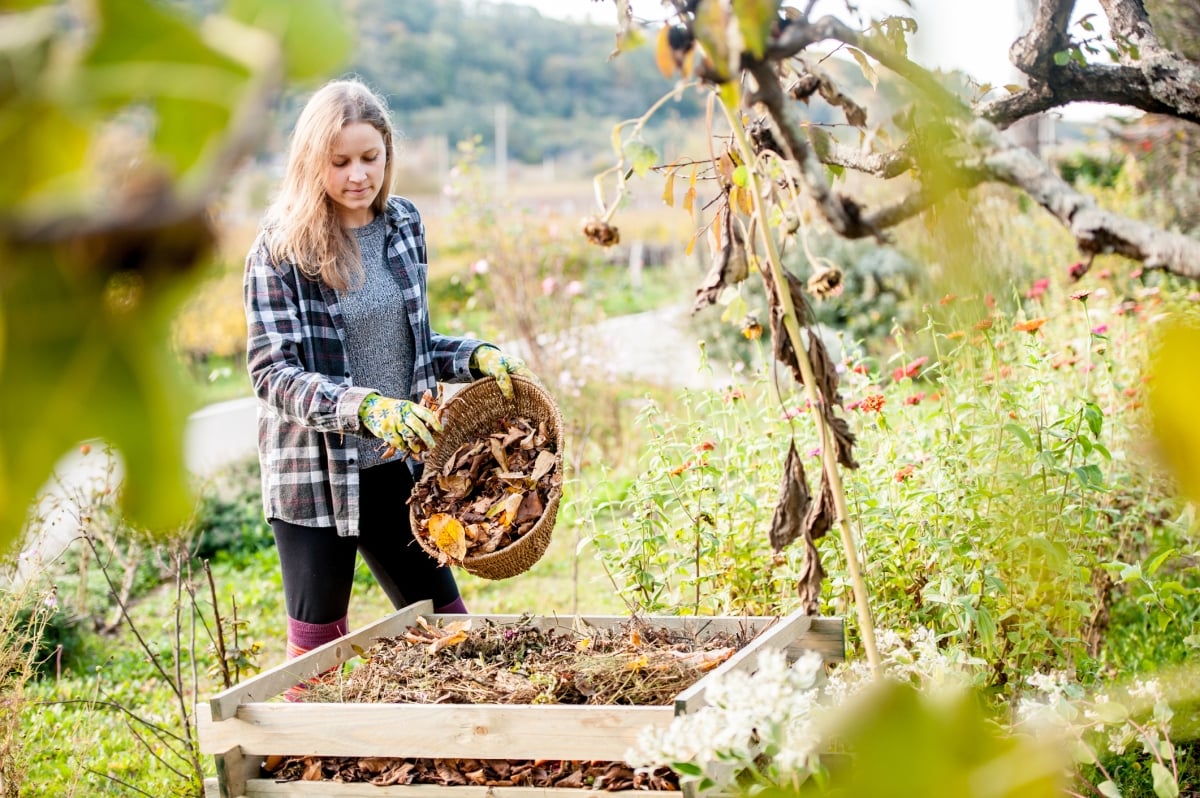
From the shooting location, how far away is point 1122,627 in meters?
3.27

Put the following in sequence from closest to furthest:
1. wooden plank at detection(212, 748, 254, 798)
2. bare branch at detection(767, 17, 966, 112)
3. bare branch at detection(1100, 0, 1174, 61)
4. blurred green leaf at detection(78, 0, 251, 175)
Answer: blurred green leaf at detection(78, 0, 251, 175), bare branch at detection(767, 17, 966, 112), bare branch at detection(1100, 0, 1174, 61), wooden plank at detection(212, 748, 254, 798)

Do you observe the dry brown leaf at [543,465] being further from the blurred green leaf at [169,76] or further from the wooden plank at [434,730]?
the blurred green leaf at [169,76]

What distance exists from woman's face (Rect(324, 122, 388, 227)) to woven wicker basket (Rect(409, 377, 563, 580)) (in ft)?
1.74

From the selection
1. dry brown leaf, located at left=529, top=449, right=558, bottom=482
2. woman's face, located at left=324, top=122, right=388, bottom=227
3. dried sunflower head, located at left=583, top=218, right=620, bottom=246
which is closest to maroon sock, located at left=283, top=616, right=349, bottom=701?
dry brown leaf, located at left=529, top=449, right=558, bottom=482

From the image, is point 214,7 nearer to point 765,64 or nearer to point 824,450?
point 765,64

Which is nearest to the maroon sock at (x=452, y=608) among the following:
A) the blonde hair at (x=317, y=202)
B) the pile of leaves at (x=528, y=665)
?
the pile of leaves at (x=528, y=665)

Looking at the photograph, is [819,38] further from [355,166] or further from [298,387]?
[355,166]

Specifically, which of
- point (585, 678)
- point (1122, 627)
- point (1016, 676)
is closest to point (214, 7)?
point (585, 678)

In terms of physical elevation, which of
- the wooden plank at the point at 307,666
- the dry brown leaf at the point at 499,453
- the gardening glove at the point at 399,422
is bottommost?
the wooden plank at the point at 307,666

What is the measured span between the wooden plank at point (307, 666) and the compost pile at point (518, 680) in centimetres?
5

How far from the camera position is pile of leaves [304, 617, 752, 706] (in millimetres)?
1990

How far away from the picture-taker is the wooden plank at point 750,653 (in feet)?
5.46

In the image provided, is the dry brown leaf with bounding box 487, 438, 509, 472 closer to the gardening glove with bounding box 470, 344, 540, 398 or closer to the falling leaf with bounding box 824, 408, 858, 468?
the gardening glove with bounding box 470, 344, 540, 398

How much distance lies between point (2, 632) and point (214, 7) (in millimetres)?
2659
